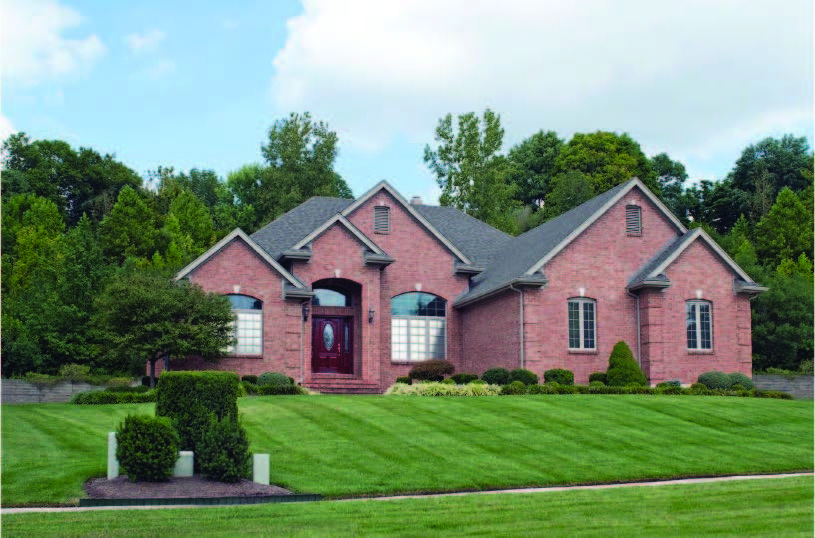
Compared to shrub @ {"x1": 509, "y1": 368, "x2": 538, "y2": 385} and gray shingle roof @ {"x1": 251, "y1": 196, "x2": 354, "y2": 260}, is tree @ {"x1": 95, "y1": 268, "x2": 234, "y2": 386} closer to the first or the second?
gray shingle roof @ {"x1": 251, "y1": 196, "x2": 354, "y2": 260}

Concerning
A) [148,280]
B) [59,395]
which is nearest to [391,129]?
[148,280]

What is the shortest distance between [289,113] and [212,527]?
53580 millimetres

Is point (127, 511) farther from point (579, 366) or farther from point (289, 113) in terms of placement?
point (289, 113)

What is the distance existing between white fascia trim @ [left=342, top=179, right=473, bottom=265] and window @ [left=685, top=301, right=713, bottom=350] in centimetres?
821

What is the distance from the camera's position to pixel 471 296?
115ft

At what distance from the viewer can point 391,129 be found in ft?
128

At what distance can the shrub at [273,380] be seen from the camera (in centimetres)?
3035

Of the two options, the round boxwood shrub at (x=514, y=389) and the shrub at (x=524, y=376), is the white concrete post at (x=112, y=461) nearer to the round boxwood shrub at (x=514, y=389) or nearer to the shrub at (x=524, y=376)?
the round boxwood shrub at (x=514, y=389)

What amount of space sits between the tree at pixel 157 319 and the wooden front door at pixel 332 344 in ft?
19.5

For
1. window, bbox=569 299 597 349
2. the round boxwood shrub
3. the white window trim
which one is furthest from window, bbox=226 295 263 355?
window, bbox=569 299 597 349

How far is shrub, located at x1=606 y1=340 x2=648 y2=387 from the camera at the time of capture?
31297 millimetres

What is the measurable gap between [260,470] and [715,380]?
66.1 ft

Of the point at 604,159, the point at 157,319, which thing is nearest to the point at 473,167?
the point at 604,159

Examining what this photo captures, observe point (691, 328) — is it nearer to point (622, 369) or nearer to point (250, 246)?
point (622, 369)
